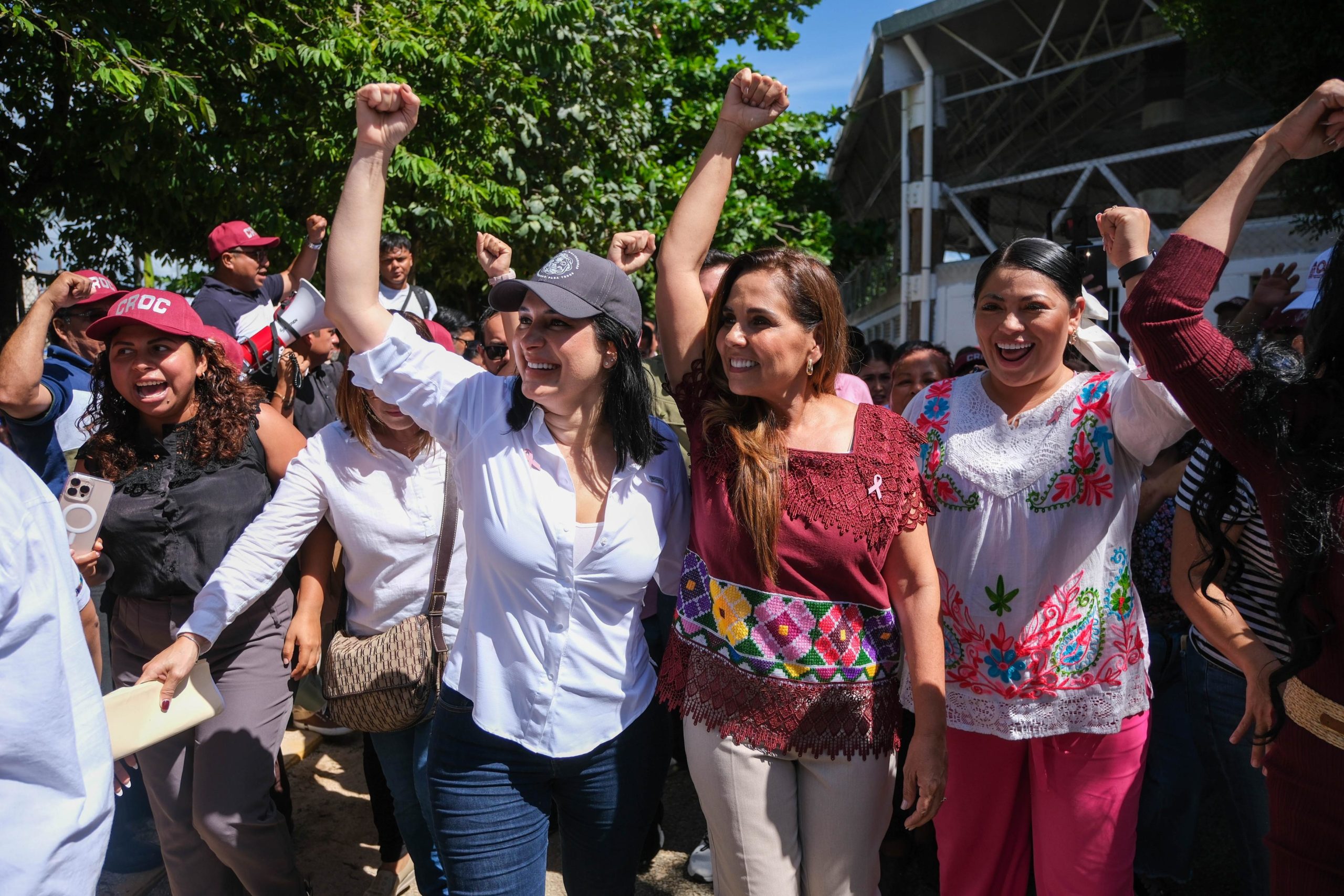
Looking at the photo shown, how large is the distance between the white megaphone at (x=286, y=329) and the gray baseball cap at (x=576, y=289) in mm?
2363

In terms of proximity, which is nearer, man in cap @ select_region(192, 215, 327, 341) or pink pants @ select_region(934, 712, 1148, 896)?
pink pants @ select_region(934, 712, 1148, 896)

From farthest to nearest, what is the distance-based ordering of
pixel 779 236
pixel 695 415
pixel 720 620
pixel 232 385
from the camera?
pixel 779 236
pixel 232 385
pixel 695 415
pixel 720 620

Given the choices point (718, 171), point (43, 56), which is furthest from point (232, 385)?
point (43, 56)

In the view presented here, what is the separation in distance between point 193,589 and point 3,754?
1.66 meters

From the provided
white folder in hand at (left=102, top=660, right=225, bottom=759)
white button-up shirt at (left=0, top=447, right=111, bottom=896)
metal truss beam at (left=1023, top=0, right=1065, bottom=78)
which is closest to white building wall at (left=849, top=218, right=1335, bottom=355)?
metal truss beam at (left=1023, top=0, right=1065, bottom=78)

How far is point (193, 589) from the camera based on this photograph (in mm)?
2912

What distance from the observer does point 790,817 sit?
2.23 m

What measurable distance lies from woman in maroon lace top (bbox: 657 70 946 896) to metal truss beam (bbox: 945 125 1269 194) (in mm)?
13531

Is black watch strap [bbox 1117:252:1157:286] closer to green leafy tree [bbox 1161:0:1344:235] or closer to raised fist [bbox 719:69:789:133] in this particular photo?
raised fist [bbox 719:69:789:133]

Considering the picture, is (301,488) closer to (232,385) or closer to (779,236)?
(232,385)

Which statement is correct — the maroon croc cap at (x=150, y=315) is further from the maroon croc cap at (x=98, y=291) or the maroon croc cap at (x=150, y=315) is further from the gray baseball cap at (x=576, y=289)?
the gray baseball cap at (x=576, y=289)

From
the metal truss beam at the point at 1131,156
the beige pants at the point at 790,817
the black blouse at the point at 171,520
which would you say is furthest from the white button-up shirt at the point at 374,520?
the metal truss beam at the point at 1131,156

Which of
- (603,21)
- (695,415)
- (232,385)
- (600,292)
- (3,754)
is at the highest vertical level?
(603,21)

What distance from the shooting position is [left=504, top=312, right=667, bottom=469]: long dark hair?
2.31 m
